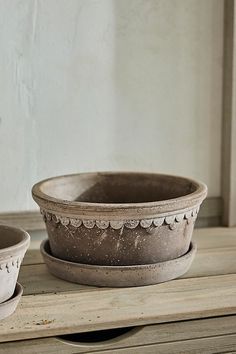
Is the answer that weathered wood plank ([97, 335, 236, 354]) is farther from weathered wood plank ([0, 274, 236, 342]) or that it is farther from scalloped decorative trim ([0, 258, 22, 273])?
scalloped decorative trim ([0, 258, 22, 273])

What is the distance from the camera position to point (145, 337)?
37.4 inches

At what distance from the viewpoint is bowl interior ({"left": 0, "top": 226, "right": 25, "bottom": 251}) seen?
3.25 ft

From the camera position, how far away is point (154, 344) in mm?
957

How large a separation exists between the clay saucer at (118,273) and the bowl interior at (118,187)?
161mm

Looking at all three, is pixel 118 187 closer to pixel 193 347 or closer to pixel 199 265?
pixel 199 265

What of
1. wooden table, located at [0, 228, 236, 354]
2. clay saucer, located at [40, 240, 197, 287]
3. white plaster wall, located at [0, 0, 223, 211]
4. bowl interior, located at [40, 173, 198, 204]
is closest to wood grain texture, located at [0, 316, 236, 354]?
wooden table, located at [0, 228, 236, 354]

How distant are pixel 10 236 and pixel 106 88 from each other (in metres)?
0.40

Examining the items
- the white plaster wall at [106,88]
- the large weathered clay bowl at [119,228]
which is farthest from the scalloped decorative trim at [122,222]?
the white plaster wall at [106,88]

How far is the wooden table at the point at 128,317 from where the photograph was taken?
0.91 metres

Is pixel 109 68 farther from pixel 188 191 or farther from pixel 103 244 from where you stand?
pixel 103 244

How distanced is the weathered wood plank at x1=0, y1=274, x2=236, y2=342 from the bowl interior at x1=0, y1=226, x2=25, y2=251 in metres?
0.08

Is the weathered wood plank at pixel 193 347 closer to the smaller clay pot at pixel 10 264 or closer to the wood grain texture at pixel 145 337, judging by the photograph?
the wood grain texture at pixel 145 337

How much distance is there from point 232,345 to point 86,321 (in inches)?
8.7

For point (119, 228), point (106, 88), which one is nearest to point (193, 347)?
point (119, 228)
